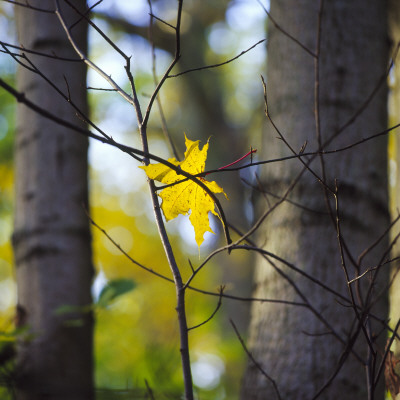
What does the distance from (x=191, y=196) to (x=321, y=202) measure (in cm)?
51

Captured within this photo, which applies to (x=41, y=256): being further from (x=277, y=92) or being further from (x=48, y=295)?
(x=277, y=92)

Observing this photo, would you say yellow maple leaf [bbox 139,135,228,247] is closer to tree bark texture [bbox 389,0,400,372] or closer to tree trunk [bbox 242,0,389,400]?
tree trunk [bbox 242,0,389,400]

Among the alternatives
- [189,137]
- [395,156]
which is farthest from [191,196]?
[189,137]

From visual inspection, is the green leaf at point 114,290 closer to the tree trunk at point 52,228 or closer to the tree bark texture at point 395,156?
the tree trunk at point 52,228

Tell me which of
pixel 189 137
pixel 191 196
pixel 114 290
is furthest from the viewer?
pixel 189 137

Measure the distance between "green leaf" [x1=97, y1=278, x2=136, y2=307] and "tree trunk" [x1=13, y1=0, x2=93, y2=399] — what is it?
0.06 metres

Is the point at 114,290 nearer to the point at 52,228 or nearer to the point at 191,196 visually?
the point at 52,228

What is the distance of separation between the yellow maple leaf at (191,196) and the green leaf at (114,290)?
677 millimetres

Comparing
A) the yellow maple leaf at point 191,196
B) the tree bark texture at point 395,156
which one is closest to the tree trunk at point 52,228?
the yellow maple leaf at point 191,196

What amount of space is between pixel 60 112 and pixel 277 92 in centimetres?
65

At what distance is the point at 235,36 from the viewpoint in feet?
21.4

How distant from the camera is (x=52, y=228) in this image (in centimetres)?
123

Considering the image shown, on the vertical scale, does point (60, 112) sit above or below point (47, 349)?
above

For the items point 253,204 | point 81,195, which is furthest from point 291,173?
point 81,195
